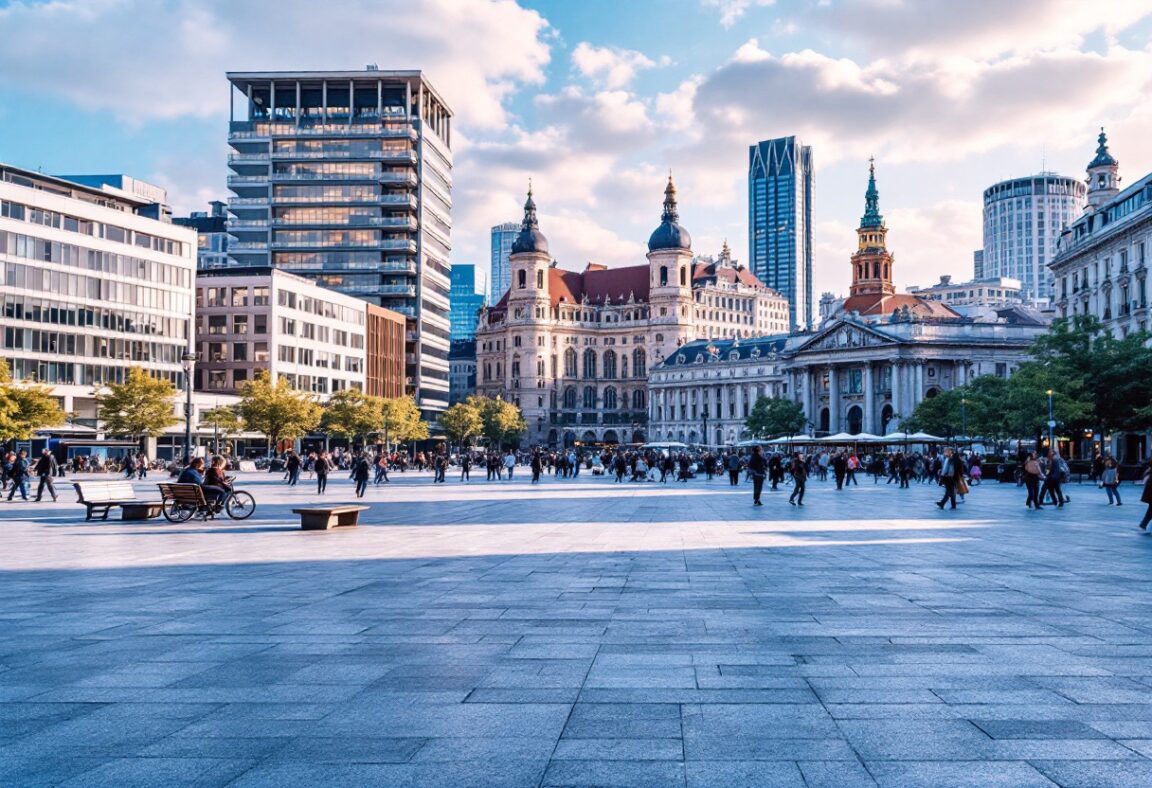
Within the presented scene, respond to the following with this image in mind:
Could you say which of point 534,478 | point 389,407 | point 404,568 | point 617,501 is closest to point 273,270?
point 389,407

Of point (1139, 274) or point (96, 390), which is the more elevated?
point (1139, 274)

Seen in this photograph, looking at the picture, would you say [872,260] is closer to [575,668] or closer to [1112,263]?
[1112,263]

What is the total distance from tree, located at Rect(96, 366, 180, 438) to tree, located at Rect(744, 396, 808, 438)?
80918 millimetres

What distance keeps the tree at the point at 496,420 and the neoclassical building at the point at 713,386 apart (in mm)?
27142

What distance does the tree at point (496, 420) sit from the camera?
15621 cm

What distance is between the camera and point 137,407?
69750mm

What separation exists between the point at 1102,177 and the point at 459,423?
79.6 meters

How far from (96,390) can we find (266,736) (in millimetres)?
77799

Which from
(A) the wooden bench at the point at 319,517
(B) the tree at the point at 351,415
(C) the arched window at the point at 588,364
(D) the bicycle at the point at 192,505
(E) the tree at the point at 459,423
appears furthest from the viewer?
(C) the arched window at the point at 588,364

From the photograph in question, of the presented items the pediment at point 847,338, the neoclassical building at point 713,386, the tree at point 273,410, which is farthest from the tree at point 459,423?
the tree at point 273,410

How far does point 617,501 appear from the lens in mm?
38500

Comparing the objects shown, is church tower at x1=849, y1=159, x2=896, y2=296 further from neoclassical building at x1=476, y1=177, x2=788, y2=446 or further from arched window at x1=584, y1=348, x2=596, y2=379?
arched window at x1=584, y1=348, x2=596, y2=379

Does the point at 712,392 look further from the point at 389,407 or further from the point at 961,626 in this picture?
the point at 961,626

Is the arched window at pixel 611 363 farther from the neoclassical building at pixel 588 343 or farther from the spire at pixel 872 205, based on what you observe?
the spire at pixel 872 205
